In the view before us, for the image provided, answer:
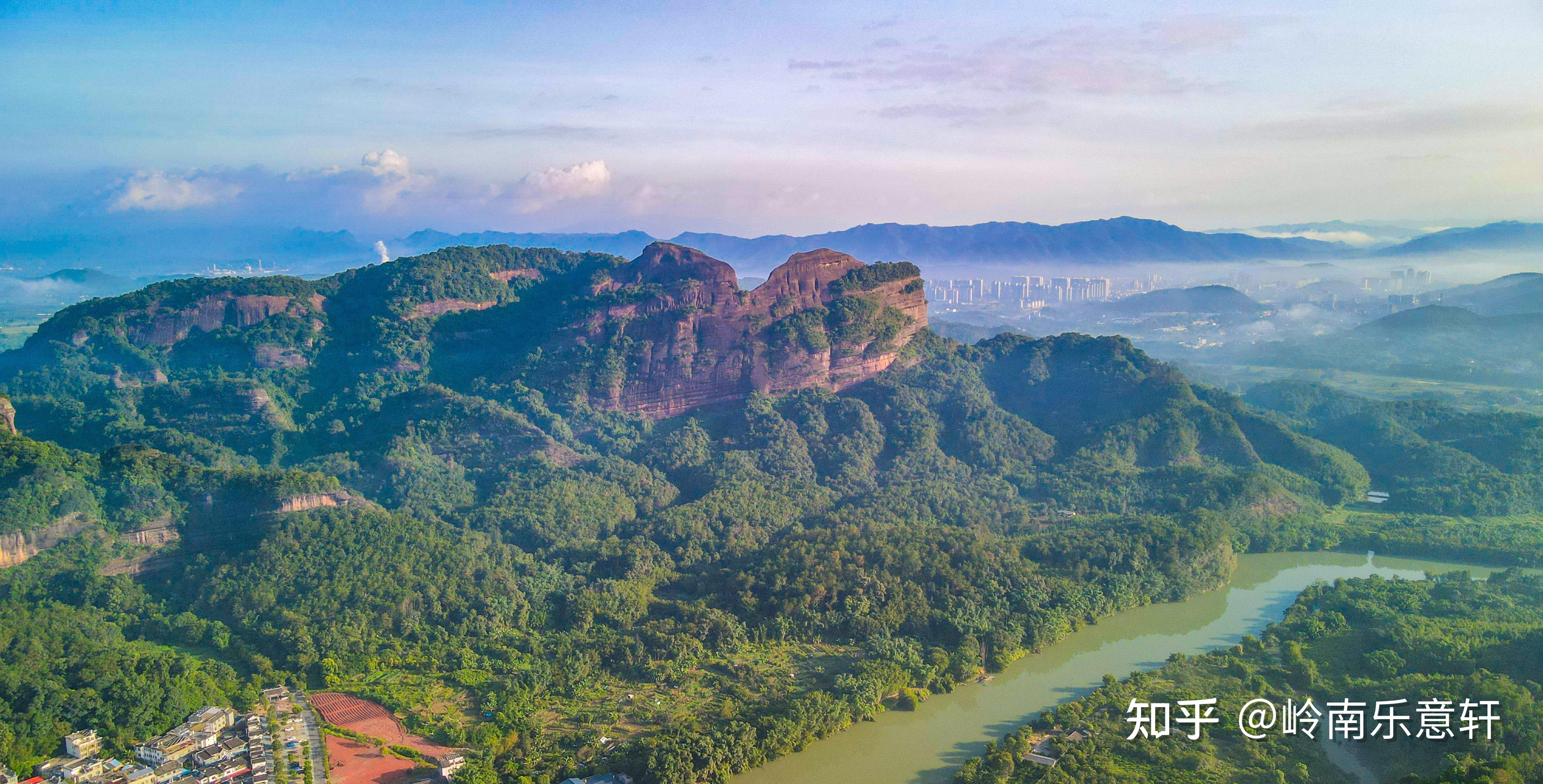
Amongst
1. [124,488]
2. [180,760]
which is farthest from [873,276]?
[180,760]

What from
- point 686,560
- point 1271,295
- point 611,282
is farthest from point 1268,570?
point 1271,295

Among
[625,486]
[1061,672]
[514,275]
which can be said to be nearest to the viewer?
[1061,672]

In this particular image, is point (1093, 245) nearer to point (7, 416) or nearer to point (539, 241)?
point (539, 241)

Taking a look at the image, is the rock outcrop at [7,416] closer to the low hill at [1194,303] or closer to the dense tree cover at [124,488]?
the dense tree cover at [124,488]

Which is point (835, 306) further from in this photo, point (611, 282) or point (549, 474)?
point (549, 474)

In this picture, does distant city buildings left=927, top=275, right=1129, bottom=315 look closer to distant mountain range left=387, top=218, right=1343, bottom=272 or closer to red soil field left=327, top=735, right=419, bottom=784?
distant mountain range left=387, top=218, right=1343, bottom=272


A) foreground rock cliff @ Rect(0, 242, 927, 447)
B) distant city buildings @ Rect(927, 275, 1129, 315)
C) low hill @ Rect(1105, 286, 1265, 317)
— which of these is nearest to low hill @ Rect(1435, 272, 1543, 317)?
low hill @ Rect(1105, 286, 1265, 317)

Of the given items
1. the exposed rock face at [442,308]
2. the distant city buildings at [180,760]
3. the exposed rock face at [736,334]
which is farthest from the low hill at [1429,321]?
the distant city buildings at [180,760]
